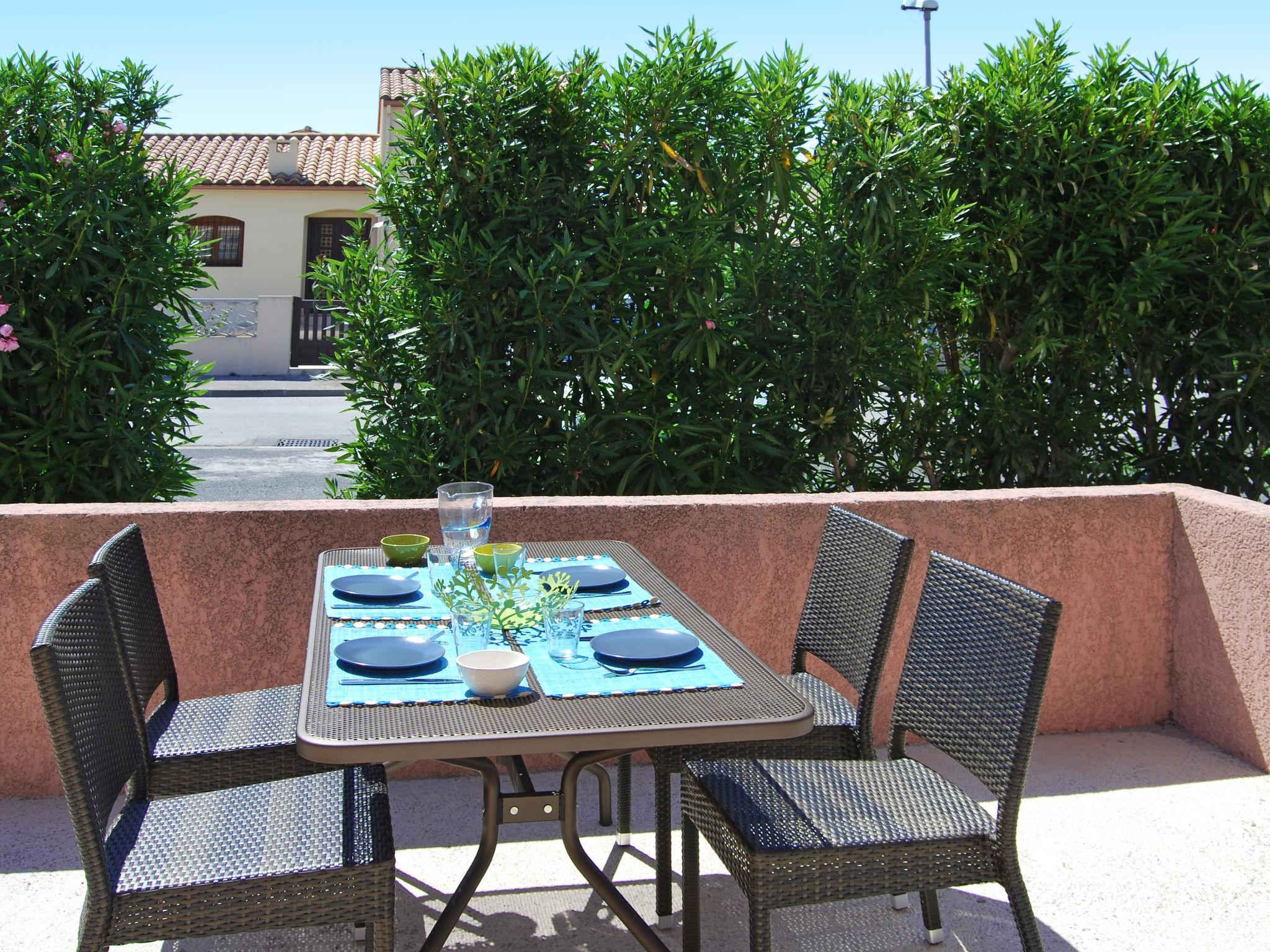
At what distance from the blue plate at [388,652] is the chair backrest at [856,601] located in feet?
3.32

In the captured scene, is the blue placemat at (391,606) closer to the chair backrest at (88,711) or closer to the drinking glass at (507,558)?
the drinking glass at (507,558)

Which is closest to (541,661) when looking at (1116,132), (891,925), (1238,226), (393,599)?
(393,599)

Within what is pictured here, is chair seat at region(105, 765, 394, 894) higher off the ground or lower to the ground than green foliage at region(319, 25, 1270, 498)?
lower

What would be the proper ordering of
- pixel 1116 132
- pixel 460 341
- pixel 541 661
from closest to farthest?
1. pixel 541 661
2. pixel 460 341
3. pixel 1116 132

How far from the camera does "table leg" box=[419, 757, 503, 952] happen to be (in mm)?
2107

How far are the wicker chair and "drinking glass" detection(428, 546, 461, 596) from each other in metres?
0.60

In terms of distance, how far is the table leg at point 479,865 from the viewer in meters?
2.11

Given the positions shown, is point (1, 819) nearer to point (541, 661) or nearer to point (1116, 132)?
point (541, 661)

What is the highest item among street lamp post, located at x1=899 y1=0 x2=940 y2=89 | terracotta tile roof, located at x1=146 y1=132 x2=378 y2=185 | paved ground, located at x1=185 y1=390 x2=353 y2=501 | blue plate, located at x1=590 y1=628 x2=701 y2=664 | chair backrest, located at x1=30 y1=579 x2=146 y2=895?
street lamp post, located at x1=899 y1=0 x2=940 y2=89

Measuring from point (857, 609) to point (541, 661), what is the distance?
898 millimetres

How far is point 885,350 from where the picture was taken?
412cm

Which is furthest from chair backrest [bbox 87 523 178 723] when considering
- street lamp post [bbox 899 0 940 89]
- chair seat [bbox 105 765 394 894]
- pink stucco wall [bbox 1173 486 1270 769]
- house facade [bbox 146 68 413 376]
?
house facade [bbox 146 68 413 376]

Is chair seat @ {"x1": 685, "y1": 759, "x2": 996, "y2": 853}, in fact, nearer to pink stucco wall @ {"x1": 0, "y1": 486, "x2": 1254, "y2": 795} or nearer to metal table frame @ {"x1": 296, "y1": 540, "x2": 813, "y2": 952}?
metal table frame @ {"x1": 296, "y1": 540, "x2": 813, "y2": 952}

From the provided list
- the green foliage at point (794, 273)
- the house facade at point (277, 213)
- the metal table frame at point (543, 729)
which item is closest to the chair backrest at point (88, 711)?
the metal table frame at point (543, 729)
